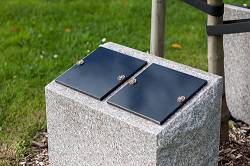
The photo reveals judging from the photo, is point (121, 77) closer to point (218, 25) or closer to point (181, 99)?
point (181, 99)

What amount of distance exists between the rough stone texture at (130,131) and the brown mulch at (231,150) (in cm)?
65

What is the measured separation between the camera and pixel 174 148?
354 centimetres

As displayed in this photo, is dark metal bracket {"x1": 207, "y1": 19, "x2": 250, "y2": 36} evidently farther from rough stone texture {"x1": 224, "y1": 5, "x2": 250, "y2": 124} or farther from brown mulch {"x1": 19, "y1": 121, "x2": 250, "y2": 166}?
brown mulch {"x1": 19, "y1": 121, "x2": 250, "y2": 166}

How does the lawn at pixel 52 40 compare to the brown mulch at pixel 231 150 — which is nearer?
the brown mulch at pixel 231 150

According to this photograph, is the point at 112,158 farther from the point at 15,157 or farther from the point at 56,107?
the point at 15,157

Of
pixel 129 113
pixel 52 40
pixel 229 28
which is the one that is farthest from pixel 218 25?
pixel 52 40

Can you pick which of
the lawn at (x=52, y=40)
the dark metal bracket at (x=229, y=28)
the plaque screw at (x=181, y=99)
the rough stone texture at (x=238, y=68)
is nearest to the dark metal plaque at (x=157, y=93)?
the plaque screw at (x=181, y=99)

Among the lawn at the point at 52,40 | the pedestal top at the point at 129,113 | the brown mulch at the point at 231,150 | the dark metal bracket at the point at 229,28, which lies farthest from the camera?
the lawn at the point at 52,40

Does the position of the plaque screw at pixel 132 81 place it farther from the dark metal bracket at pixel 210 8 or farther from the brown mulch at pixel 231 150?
the brown mulch at pixel 231 150

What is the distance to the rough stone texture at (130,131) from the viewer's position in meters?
3.48

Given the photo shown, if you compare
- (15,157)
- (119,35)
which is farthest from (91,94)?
(119,35)

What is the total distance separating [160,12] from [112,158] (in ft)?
3.92

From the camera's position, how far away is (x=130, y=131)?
11.5 ft

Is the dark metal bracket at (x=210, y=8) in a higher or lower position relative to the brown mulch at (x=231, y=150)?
higher
